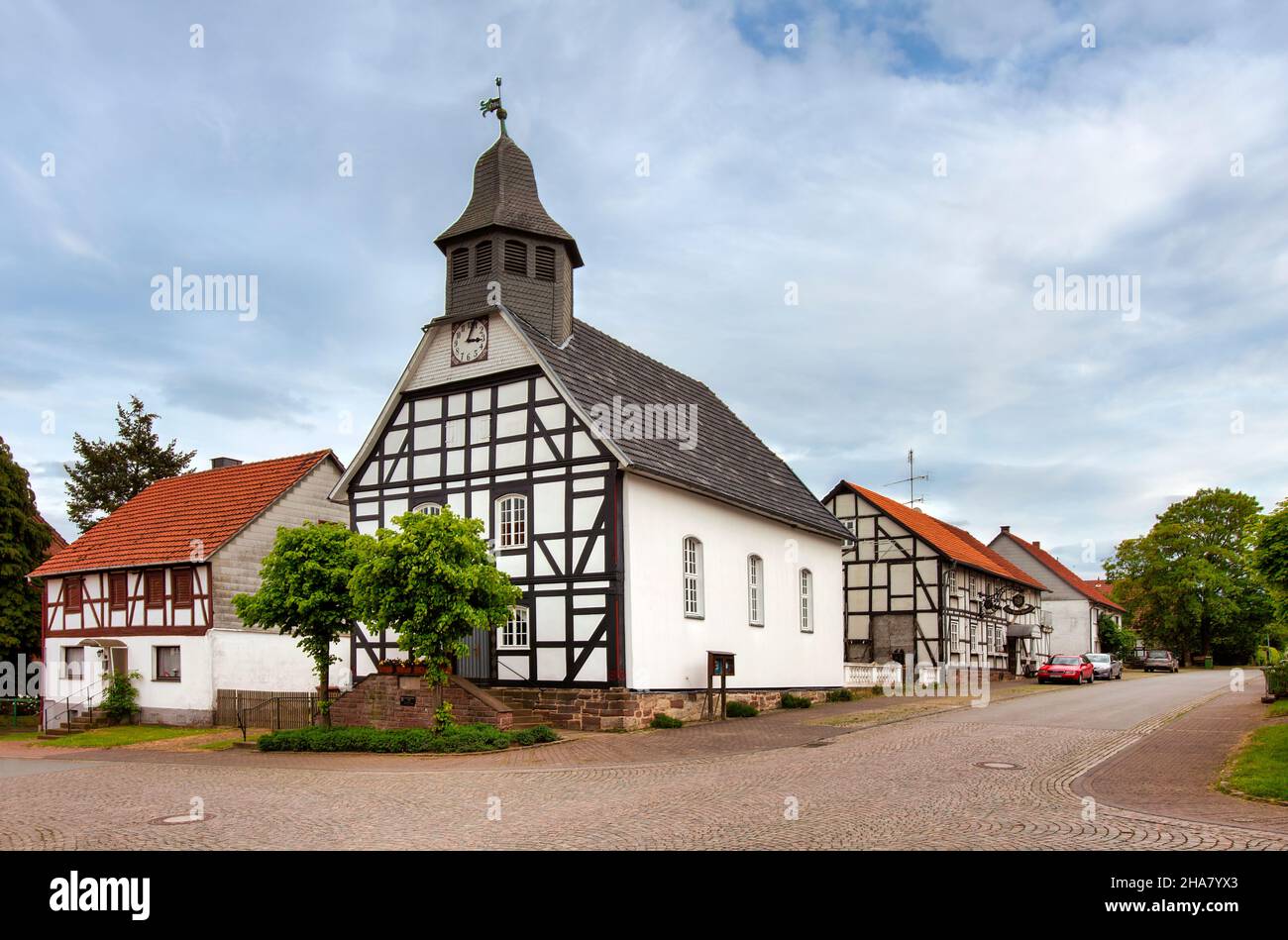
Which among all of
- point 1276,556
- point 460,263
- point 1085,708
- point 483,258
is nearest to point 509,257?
point 483,258

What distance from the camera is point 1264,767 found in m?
13.1

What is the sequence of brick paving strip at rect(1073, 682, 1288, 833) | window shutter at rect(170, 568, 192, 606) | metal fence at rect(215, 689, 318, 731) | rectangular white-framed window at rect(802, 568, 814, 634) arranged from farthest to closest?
rectangular white-framed window at rect(802, 568, 814, 634)
window shutter at rect(170, 568, 192, 606)
metal fence at rect(215, 689, 318, 731)
brick paving strip at rect(1073, 682, 1288, 833)

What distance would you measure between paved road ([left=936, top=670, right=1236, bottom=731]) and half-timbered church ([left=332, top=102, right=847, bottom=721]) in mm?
5702

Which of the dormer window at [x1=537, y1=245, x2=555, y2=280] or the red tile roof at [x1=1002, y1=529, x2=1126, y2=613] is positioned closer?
the dormer window at [x1=537, y1=245, x2=555, y2=280]

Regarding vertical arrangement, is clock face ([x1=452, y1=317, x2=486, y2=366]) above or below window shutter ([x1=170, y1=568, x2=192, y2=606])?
above

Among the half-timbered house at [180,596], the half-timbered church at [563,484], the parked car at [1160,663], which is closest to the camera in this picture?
the half-timbered church at [563,484]

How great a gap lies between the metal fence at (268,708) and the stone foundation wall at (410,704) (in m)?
1.64

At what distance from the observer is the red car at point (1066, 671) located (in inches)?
1618

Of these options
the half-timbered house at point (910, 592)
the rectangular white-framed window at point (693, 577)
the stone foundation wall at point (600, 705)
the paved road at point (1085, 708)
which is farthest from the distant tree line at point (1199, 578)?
the stone foundation wall at point (600, 705)

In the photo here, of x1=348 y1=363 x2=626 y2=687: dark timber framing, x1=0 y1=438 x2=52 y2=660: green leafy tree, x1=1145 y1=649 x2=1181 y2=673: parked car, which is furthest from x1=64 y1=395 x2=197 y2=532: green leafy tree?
x1=1145 y1=649 x2=1181 y2=673: parked car

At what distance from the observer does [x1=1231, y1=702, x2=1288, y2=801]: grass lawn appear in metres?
11.5

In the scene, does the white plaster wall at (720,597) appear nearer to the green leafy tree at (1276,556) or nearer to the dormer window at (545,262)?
the dormer window at (545,262)

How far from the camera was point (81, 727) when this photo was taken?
2856 centimetres

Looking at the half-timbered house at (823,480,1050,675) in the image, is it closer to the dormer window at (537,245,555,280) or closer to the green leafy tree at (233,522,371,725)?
the dormer window at (537,245,555,280)
